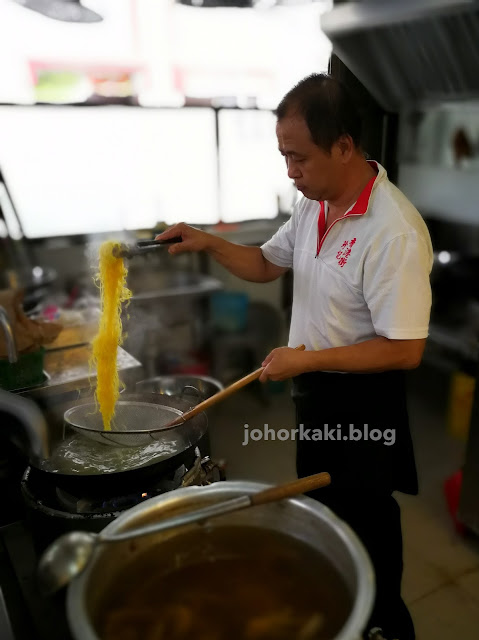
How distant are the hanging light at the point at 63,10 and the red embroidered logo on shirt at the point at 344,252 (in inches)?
101

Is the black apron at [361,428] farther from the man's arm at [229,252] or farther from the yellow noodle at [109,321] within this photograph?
the yellow noodle at [109,321]

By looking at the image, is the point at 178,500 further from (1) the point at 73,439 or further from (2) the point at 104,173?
(2) the point at 104,173

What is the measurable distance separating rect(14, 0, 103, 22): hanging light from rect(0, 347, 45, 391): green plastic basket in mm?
2369

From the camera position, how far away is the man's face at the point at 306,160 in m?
1.61

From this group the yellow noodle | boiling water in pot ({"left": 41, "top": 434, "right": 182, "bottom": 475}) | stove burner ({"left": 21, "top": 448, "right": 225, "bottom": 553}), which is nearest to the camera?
stove burner ({"left": 21, "top": 448, "right": 225, "bottom": 553})

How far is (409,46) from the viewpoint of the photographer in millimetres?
3230

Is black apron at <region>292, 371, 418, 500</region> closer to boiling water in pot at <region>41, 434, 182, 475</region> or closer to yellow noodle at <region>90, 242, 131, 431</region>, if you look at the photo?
boiling water in pot at <region>41, 434, 182, 475</region>

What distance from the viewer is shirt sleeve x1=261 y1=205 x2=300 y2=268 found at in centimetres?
206

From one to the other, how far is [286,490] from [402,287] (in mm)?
761

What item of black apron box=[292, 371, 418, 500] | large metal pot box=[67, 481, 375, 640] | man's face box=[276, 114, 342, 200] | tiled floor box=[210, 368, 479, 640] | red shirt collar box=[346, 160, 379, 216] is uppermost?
man's face box=[276, 114, 342, 200]

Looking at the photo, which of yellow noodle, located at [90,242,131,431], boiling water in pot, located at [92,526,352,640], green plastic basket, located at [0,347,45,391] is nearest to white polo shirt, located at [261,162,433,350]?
yellow noodle, located at [90,242,131,431]

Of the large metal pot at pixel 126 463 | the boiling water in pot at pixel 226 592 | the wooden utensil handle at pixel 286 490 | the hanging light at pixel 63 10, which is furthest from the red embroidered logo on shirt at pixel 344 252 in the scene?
the hanging light at pixel 63 10

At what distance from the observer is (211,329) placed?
414cm

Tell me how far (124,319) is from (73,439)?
89 centimetres
